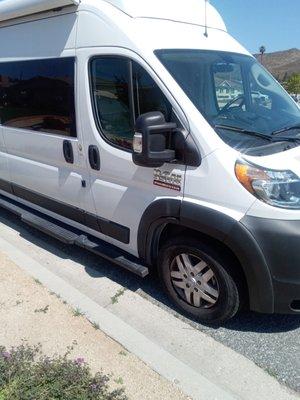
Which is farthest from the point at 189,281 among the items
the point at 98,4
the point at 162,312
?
the point at 98,4

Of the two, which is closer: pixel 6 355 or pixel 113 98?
pixel 6 355

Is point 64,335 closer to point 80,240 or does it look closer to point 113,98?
point 80,240

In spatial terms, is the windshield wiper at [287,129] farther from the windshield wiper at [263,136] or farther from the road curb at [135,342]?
the road curb at [135,342]

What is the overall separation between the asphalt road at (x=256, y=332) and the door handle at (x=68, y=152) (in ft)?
3.56

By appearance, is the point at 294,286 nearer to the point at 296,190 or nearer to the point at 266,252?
the point at 266,252

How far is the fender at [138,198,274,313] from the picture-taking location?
2701 millimetres

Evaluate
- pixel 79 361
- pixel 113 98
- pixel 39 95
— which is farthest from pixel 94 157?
pixel 79 361

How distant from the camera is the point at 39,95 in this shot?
13.7ft

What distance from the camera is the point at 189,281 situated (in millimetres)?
3223

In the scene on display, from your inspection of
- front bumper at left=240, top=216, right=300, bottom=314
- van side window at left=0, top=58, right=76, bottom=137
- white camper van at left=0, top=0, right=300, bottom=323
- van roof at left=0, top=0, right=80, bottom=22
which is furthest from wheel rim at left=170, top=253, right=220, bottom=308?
van roof at left=0, top=0, right=80, bottom=22

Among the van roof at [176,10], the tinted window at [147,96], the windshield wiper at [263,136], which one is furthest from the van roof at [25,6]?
the windshield wiper at [263,136]

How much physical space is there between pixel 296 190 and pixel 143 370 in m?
1.51

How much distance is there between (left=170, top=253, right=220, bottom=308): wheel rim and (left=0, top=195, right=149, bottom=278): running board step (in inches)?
11.5

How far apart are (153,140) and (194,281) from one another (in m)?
1.14
